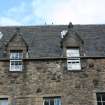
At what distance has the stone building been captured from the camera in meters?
19.2

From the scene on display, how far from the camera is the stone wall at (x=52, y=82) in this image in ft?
62.6

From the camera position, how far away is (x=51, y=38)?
75.5ft

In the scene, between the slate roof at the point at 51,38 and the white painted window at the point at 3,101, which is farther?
the slate roof at the point at 51,38

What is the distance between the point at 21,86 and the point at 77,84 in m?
3.50

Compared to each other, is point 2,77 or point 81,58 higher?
point 81,58

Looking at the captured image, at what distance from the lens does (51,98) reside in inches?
759

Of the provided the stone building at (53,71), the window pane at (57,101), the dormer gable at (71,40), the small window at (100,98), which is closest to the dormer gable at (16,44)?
the stone building at (53,71)

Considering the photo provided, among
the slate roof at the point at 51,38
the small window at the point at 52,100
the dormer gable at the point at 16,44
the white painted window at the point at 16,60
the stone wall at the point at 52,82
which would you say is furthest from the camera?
the slate roof at the point at 51,38

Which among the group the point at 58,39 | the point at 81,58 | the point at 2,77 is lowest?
the point at 2,77

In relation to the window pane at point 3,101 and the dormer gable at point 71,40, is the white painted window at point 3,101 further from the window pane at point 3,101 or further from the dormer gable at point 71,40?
the dormer gable at point 71,40

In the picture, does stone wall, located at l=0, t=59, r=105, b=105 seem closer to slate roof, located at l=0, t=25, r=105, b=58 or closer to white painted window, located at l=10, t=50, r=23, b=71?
white painted window, located at l=10, t=50, r=23, b=71

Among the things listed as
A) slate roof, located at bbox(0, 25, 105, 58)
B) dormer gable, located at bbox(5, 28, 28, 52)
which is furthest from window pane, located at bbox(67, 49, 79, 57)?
dormer gable, located at bbox(5, 28, 28, 52)

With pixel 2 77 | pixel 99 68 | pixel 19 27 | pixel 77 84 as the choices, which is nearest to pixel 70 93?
pixel 77 84

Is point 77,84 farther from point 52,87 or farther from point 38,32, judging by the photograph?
point 38,32
